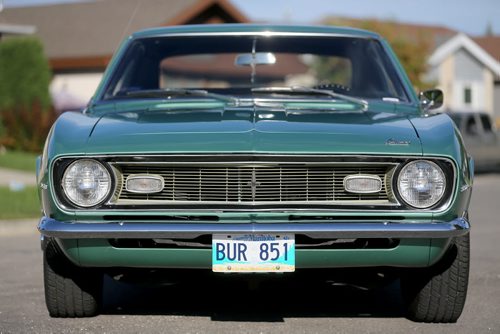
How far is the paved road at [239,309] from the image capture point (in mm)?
5453

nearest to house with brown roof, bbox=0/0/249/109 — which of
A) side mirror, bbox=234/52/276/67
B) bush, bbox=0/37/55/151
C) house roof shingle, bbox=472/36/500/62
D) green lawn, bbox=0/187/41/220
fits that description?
bush, bbox=0/37/55/151

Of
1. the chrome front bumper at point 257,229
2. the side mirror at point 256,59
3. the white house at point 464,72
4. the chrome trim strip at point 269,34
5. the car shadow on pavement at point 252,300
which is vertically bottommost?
the white house at point 464,72

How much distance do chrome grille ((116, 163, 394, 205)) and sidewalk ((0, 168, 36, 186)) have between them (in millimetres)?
12036

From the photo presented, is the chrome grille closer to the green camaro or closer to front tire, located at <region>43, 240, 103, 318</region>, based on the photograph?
the green camaro

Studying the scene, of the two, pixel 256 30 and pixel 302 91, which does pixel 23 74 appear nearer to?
pixel 256 30

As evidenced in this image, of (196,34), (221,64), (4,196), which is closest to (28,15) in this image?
(221,64)

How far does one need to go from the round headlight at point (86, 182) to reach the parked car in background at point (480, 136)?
1728 centimetres

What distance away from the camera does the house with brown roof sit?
29891mm

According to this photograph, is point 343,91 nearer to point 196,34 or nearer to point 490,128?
point 196,34

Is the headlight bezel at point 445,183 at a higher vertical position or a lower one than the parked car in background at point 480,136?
higher

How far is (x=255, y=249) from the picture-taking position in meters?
4.95

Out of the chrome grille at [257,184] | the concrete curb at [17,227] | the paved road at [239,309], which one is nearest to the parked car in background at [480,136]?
the concrete curb at [17,227]

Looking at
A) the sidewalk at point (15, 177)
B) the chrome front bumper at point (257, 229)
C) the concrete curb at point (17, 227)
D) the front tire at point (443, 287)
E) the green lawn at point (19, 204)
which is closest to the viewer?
the chrome front bumper at point (257, 229)

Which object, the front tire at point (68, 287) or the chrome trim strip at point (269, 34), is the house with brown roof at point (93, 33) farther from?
the front tire at point (68, 287)
